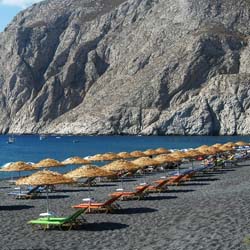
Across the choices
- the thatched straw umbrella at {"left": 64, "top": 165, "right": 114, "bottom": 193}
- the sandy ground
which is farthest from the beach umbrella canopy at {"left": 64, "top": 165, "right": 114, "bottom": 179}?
the sandy ground

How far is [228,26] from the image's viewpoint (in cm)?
16825

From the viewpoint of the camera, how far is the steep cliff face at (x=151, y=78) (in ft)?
479

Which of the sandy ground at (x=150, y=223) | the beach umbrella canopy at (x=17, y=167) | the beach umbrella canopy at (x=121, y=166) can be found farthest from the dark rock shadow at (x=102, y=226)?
the beach umbrella canopy at (x=17, y=167)

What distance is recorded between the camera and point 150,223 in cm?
1895

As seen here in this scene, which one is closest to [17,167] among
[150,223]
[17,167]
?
[17,167]

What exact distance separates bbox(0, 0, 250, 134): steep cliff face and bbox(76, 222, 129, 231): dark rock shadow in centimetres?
12562

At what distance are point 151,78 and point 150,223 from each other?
13977 centimetres

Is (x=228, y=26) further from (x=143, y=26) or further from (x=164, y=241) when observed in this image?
(x=164, y=241)

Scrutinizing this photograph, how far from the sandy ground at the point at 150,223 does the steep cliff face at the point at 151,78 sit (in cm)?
11784

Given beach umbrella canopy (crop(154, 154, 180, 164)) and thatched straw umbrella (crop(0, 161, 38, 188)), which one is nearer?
thatched straw umbrella (crop(0, 161, 38, 188))

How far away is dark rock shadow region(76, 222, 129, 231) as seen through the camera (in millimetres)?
18156

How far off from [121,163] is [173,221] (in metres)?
12.5

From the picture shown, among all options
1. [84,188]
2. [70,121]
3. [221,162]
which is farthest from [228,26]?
[84,188]

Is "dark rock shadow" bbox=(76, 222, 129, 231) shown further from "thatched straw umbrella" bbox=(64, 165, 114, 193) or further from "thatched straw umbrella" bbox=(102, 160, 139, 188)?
"thatched straw umbrella" bbox=(102, 160, 139, 188)
